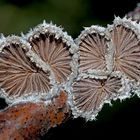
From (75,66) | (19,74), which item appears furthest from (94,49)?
(19,74)

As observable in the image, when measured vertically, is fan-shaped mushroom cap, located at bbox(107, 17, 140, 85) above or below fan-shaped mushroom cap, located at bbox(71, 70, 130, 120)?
above

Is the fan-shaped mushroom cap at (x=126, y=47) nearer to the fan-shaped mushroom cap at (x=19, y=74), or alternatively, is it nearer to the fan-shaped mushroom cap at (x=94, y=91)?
the fan-shaped mushroom cap at (x=94, y=91)

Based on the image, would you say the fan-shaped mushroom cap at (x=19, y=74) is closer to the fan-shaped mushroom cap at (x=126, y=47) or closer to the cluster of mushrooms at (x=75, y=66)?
the cluster of mushrooms at (x=75, y=66)

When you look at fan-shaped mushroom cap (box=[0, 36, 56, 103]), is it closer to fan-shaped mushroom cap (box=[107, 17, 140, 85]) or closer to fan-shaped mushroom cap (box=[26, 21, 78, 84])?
fan-shaped mushroom cap (box=[26, 21, 78, 84])

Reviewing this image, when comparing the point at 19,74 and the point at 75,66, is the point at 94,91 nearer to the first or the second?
the point at 75,66

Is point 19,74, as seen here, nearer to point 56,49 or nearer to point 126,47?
point 56,49

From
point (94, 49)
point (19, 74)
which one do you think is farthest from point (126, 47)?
point (19, 74)

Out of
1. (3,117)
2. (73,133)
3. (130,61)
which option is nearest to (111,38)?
(130,61)

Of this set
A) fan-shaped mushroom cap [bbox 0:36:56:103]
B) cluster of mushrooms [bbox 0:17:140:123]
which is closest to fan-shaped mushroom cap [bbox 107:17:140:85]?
cluster of mushrooms [bbox 0:17:140:123]

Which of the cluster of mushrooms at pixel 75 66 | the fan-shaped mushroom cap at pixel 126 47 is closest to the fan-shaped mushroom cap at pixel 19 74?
the cluster of mushrooms at pixel 75 66

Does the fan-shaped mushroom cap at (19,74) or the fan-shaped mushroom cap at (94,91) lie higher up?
the fan-shaped mushroom cap at (19,74)

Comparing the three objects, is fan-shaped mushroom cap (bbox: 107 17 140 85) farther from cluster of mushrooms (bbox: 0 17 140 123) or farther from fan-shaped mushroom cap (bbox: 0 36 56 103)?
fan-shaped mushroom cap (bbox: 0 36 56 103)

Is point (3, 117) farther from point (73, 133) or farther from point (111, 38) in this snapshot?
point (73, 133)
